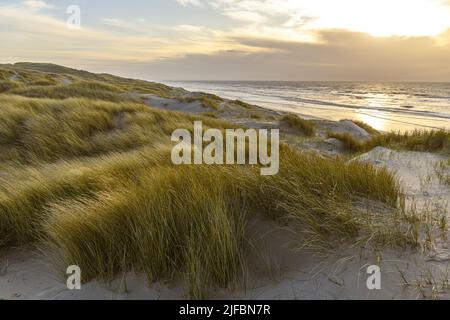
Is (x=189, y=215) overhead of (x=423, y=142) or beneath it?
beneath

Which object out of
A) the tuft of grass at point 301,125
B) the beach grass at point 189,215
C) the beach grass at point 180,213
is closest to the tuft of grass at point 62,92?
the tuft of grass at point 301,125

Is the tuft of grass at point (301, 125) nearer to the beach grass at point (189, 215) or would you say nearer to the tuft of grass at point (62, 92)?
the tuft of grass at point (62, 92)

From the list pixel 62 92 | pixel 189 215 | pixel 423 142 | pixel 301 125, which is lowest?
pixel 189 215

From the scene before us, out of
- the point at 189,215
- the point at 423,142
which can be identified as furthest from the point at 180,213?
the point at 423,142

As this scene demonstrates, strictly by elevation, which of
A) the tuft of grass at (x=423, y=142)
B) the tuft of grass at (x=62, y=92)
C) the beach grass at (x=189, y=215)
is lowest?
the beach grass at (x=189, y=215)

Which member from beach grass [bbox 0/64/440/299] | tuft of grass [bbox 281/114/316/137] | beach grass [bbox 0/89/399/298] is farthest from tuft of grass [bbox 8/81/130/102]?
beach grass [bbox 0/64/440/299]

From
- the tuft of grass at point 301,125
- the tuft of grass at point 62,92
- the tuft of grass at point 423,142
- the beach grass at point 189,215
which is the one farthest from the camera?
the tuft of grass at point 62,92

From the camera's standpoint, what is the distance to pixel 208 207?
2.40 metres

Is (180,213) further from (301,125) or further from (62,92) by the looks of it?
(62,92)

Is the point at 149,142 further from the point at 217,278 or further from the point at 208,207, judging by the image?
the point at 217,278

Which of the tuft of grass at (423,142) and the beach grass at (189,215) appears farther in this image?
the tuft of grass at (423,142)

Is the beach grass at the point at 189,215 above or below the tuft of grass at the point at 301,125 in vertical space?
below
